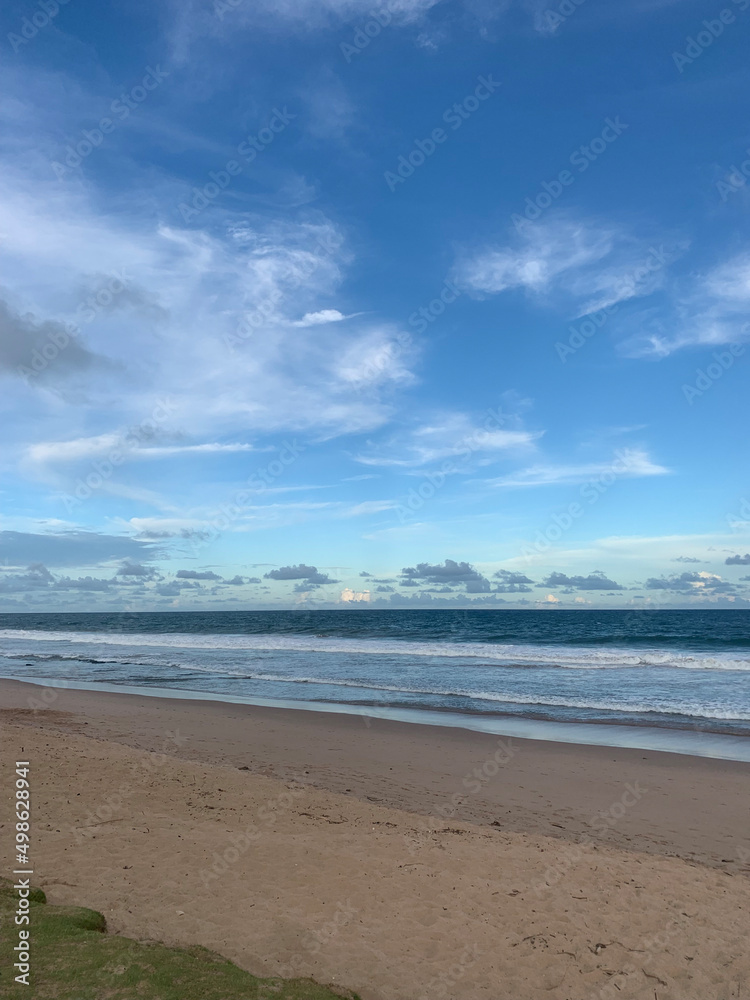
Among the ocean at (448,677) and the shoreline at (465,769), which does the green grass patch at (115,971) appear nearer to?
the shoreline at (465,769)

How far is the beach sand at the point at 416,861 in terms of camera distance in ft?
17.1

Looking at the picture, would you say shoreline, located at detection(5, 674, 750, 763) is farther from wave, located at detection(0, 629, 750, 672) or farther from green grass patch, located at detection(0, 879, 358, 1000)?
wave, located at detection(0, 629, 750, 672)

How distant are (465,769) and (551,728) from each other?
5362 millimetres

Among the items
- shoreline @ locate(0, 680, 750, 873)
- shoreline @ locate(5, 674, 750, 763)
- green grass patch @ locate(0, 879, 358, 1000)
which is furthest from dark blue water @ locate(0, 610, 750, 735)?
green grass patch @ locate(0, 879, 358, 1000)

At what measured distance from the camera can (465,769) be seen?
12297 millimetres

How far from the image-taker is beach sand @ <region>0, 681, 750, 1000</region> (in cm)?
520

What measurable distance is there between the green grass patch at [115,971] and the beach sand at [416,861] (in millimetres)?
802

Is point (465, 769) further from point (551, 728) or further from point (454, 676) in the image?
point (454, 676)

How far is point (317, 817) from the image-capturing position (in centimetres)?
871

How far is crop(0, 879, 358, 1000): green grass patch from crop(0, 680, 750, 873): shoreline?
5326 mm

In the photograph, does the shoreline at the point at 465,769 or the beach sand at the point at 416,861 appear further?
the shoreline at the point at 465,769

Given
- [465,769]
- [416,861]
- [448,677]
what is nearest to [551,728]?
[465,769]

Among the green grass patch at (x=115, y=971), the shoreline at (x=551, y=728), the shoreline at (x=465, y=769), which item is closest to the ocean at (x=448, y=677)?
the shoreline at (x=551, y=728)

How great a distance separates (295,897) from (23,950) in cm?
290
